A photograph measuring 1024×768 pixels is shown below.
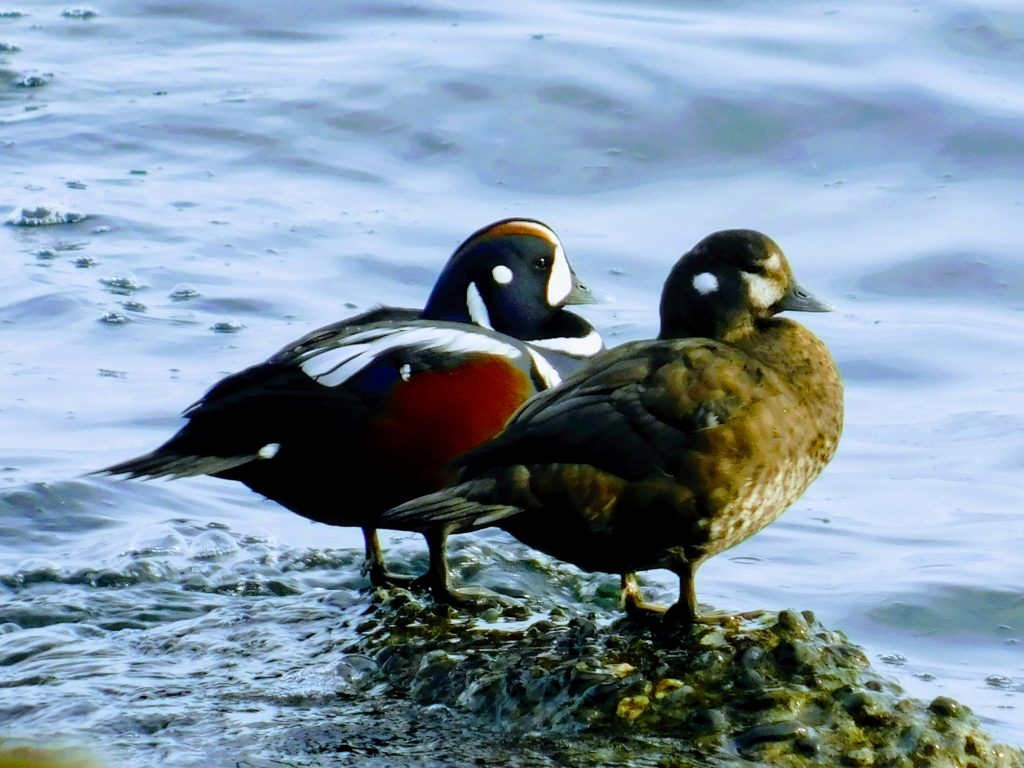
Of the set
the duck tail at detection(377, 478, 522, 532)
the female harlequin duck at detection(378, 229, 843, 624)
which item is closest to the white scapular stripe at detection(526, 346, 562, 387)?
the female harlequin duck at detection(378, 229, 843, 624)

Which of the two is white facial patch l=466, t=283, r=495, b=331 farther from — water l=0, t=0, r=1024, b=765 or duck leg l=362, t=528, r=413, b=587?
duck leg l=362, t=528, r=413, b=587

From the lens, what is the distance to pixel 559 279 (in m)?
6.32

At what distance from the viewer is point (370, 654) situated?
4.71 meters

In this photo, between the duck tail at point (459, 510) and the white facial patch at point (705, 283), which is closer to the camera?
the duck tail at point (459, 510)

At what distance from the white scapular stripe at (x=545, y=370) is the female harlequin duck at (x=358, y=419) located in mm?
14

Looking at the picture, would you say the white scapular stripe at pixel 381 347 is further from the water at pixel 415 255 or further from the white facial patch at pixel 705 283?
the white facial patch at pixel 705 283

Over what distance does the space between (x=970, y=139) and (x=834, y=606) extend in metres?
6.04

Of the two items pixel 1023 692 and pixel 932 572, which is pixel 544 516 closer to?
pixel 1023 692

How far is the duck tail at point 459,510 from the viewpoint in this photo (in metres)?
4.49

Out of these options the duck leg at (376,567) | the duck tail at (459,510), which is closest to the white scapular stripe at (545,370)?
the duck leg at (376,567)

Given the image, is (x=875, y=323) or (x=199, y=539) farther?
(x=875, y=323)

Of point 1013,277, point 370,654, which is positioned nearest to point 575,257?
point 1013,277

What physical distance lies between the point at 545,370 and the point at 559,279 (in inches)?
29.2

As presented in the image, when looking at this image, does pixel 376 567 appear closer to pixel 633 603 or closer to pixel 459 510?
pixel 633 603
